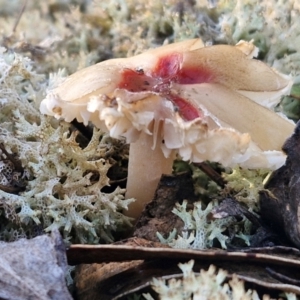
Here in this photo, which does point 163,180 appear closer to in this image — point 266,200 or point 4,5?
point 266,200

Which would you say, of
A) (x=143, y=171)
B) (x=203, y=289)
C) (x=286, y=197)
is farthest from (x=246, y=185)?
(x=203, y=289)

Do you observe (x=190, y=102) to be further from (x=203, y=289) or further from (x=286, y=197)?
(x=203, y=289)

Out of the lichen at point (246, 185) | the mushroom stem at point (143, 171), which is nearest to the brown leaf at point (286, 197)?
the lichen at point (246, 185)

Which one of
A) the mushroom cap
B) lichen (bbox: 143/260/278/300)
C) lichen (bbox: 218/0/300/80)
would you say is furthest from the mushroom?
lichen (bbox: 218/0/300/80)

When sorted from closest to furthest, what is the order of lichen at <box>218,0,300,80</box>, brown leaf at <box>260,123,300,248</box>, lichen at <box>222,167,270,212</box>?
1. brown leaf at <box>260,123,300,248</box>
2. lichen at <box>222,167,270,212</box>
3. lichen at <box>218,0,300,80</box>

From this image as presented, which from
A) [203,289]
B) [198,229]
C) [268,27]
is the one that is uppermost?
[268,27]

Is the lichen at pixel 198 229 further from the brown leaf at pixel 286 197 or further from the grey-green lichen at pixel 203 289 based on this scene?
the grey-green lichen at pixel 203 289

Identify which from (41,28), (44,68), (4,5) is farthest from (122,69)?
(4,5)

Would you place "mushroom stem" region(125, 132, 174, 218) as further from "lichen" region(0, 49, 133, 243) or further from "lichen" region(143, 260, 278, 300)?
"lichen" region(143, 260, 278, 300)
